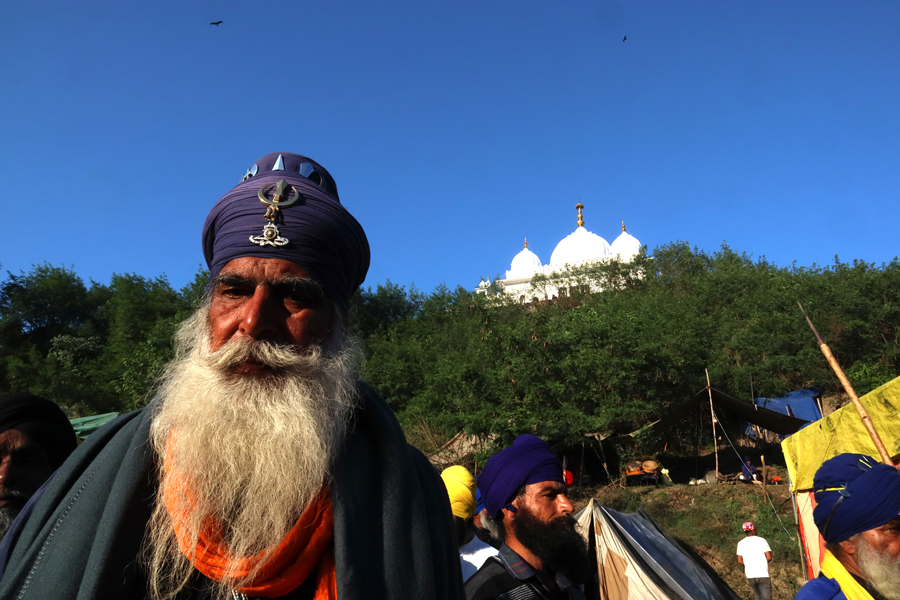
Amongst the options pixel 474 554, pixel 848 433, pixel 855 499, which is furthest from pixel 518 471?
pixel 848 433

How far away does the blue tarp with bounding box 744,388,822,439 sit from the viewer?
62.1 feet

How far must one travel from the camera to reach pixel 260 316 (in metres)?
1.34

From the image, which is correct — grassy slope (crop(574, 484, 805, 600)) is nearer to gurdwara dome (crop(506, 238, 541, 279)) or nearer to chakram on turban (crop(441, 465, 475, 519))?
chakram on turban (crop(441, 465, 475, 519))

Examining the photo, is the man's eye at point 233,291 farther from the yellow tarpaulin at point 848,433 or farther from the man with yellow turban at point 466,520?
the yellow tarpaulin at point 848,433

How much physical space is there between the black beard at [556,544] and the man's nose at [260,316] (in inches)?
82.5

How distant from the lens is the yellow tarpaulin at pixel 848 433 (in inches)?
210

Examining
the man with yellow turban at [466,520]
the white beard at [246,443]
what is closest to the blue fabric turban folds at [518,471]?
the man with yellow turban at [466,520]

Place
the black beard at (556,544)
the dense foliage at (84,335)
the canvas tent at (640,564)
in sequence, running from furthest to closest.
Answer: the dense foliage at (84,335) < the canvas tent at (640,564) < the black beard at (556,544)

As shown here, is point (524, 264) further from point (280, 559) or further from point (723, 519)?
point (280, 559)

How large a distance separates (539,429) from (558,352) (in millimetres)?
2557

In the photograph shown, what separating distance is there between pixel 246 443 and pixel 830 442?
6.47m

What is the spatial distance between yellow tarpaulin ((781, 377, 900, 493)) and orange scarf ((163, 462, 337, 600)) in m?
5.82

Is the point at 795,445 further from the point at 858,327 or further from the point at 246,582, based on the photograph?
the point at 858,327

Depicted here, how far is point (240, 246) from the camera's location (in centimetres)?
144
